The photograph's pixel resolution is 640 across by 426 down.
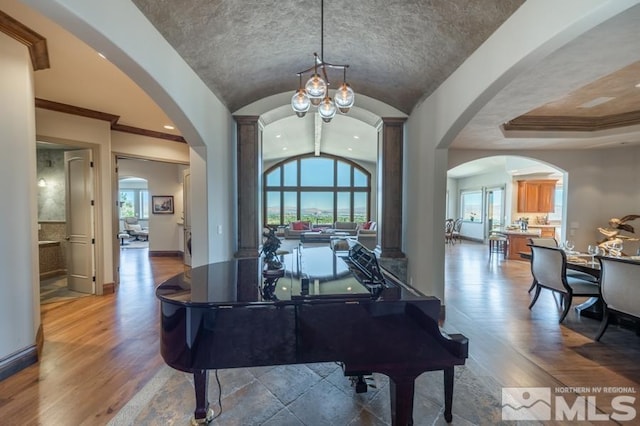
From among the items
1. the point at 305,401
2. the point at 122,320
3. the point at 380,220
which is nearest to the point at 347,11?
the point at 380,220

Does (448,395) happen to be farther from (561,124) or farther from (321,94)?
(561,124)

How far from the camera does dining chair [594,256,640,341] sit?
9.79 ft

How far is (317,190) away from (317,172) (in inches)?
31.1

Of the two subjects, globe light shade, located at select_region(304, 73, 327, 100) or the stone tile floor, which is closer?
the stone tile floor

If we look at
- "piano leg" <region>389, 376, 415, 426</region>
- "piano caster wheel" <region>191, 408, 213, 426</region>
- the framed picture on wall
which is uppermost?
the framed picture on wall

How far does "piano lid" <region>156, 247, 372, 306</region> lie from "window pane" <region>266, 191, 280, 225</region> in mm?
10522

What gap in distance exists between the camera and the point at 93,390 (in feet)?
8.11

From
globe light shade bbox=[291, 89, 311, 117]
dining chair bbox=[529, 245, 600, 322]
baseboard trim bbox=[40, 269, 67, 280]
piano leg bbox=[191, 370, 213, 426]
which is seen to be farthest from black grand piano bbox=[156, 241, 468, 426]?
baseboard trim bbox=[40, 269, 67, 280]

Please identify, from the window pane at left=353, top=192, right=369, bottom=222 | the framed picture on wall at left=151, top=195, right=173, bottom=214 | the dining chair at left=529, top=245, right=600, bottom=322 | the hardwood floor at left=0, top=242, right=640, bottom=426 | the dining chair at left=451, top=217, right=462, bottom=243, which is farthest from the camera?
the window pane at left=353, top=192, right=369, bottom=222

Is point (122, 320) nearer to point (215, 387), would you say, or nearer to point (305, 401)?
point (215, 387)

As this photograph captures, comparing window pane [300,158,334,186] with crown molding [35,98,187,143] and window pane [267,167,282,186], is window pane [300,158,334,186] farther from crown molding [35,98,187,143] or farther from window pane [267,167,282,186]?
crown molding [35,98,187,143]

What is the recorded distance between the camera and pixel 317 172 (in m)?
13.4

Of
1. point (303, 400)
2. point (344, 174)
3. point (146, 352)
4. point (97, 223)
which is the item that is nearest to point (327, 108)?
point (303, 400)

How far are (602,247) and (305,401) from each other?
4964mm
